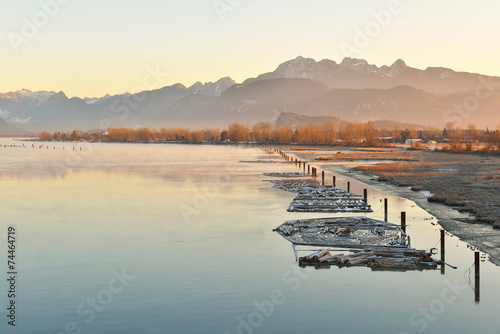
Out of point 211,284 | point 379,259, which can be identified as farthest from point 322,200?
point 211,284

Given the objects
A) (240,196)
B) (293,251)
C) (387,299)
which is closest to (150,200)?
(240,196)

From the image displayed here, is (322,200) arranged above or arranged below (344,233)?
below

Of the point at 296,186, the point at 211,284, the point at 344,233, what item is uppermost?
the point at 344,233

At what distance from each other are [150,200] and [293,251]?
2303 centimetres

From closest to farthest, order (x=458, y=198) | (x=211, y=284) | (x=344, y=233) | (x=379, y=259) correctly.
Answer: (x=211, y=284)
(x=379, y=259)
(x=344, y=233)
(x=458, y=198)

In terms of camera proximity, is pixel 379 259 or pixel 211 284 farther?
pixel 379 259

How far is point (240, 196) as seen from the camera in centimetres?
4825

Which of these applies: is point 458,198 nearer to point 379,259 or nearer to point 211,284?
point 379,259

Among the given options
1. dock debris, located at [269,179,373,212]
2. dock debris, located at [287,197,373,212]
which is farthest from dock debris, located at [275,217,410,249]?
dock debris, located at [269,179,373,212]

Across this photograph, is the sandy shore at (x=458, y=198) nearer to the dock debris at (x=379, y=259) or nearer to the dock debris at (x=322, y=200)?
the dock debris at (x=379, y=259)

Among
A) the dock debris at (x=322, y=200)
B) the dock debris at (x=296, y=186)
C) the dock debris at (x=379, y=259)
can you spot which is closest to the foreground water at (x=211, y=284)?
the dock debris at (x=379, y=259)

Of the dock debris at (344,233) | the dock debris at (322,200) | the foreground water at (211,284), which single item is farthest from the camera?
the dock debris at (322,200)

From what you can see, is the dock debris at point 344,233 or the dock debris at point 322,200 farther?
the dock debris at point 322,200

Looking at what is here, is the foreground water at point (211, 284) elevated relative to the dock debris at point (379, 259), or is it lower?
lower
